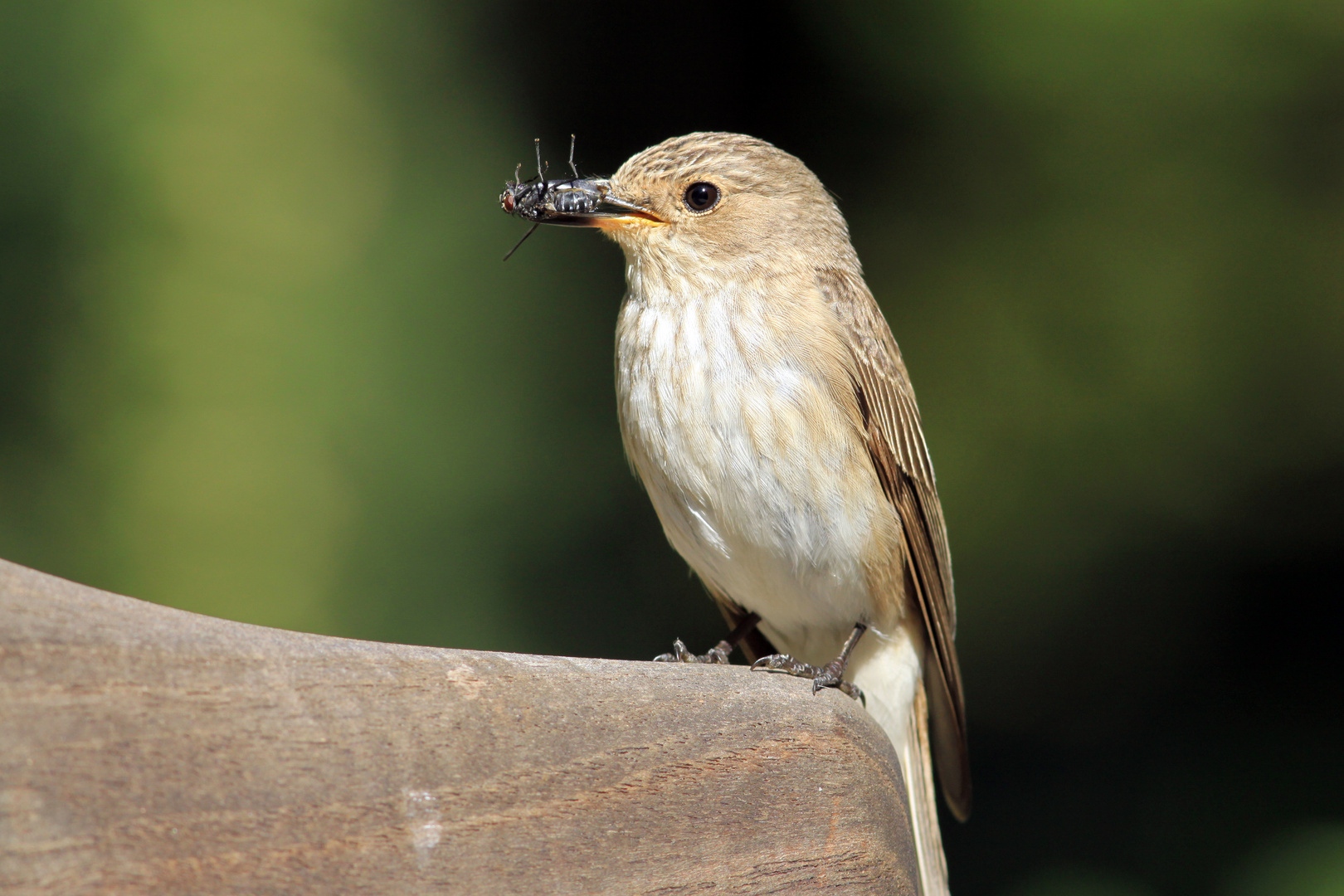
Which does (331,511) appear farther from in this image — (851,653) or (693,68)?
(693,68)

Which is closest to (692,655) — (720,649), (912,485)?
(720,649)

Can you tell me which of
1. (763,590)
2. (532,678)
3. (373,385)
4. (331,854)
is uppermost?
(373,385)

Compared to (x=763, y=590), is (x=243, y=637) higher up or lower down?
lower down

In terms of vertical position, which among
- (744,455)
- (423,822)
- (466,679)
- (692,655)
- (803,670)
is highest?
(744,455)

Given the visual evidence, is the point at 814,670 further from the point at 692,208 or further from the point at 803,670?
the point at 692,208

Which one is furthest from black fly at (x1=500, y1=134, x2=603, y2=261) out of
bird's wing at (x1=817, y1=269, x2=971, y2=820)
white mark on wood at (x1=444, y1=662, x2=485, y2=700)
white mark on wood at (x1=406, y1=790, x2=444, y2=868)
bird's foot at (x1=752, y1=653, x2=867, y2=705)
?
white mark on wood at (x1=406, y1=790, x2=444, y2=868)

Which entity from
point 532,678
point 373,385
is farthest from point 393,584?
point 532,678

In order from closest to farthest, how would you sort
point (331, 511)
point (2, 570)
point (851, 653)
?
point (2, 570) → point (851, 653) → point (331, 511)
